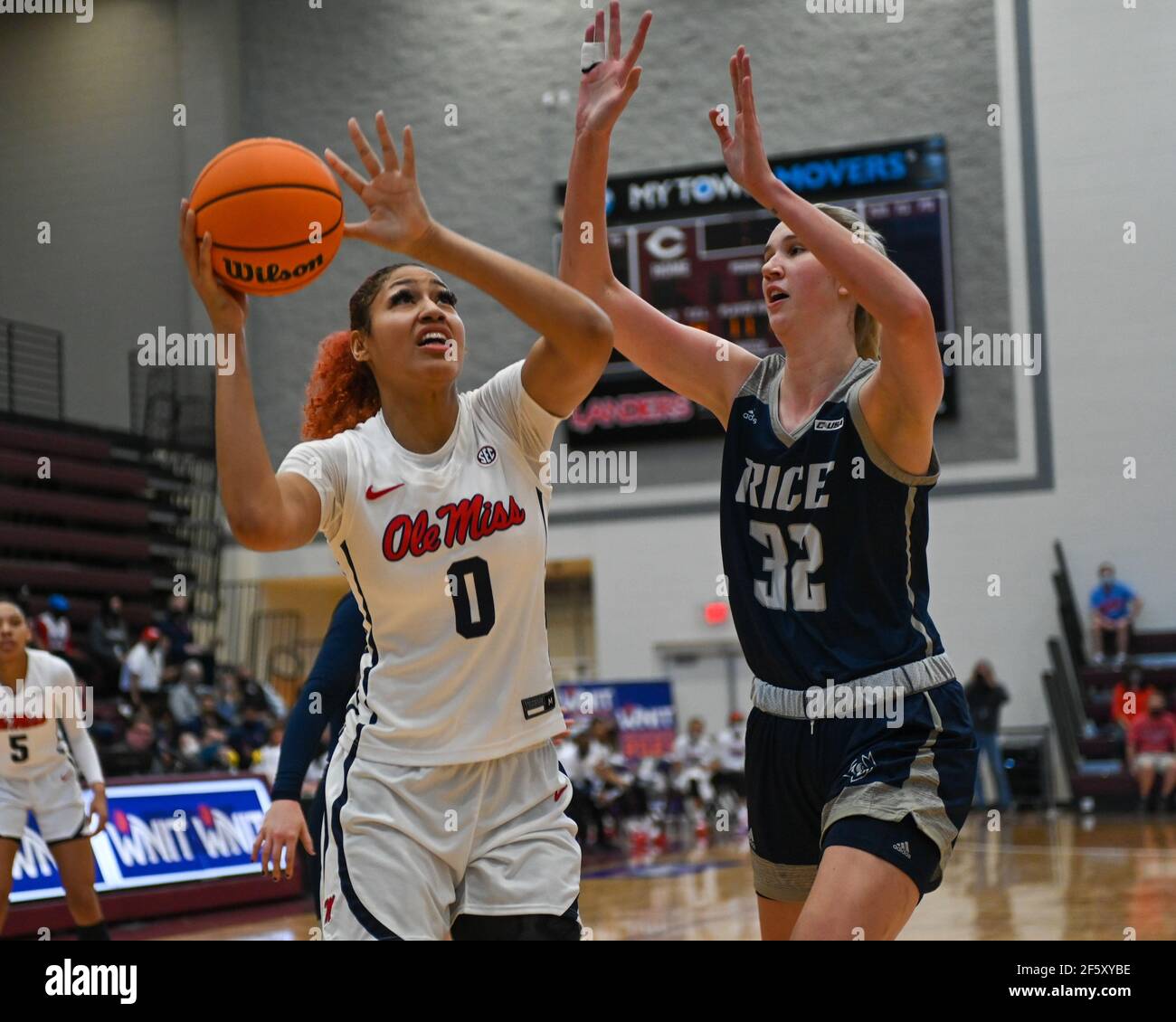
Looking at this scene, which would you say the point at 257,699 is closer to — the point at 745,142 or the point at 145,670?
the point at 145,670

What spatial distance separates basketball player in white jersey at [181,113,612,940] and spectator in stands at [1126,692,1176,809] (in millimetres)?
14991

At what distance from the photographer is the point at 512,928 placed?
284 centimetres

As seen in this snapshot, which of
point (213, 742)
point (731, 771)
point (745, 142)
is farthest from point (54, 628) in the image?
point (745, 142)

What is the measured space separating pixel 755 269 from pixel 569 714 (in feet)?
21.0

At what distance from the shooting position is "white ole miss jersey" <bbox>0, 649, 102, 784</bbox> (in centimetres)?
712

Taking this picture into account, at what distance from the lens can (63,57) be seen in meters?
21.0

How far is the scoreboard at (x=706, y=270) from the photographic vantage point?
19.3 metres

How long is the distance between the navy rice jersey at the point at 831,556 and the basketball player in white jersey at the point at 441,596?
0.49m

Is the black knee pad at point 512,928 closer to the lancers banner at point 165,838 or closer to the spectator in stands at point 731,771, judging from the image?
the lancers banner at point 165,838

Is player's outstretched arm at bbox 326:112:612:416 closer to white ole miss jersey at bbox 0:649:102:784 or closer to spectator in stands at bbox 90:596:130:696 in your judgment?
white ole miss jersey at bbox 0:649:102:784

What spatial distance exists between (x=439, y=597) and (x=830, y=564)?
2.76 feet
